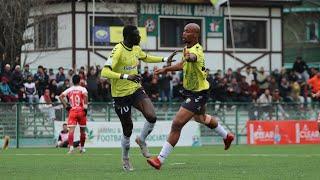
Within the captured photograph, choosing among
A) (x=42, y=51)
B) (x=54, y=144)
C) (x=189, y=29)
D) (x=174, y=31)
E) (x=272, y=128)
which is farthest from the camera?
(x=174, y=31)

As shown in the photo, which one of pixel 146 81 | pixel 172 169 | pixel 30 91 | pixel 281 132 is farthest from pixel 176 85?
pixel 172 169

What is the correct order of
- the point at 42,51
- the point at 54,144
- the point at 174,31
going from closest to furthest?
the point at 54,144, the point at 42,51, the point at 174,31

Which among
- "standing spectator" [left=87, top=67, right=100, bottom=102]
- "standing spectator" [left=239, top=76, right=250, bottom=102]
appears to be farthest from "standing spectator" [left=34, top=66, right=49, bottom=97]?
"standing spectator" [left=239, top=76, right=250, bottom=102]

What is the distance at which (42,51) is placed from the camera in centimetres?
4334

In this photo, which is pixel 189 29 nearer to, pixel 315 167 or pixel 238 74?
pixel 315 167

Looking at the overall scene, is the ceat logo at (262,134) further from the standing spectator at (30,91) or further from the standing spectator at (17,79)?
the standing spectator at (17,79)

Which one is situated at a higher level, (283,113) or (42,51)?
(42,51)

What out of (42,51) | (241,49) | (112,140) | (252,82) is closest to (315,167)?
(112,140)

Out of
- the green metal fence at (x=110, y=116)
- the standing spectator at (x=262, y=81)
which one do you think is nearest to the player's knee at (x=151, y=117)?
the green metal fence at (x=110, y=116)

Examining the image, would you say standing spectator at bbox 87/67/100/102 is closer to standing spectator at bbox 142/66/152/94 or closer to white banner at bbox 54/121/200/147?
standing spectator at bbox 142/66/152/94

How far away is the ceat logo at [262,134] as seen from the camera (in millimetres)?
34344

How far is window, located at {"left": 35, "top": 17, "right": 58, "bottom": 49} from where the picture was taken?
4257 centimetres

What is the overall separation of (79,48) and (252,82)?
9.26m

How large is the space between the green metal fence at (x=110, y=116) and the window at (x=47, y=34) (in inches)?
406
